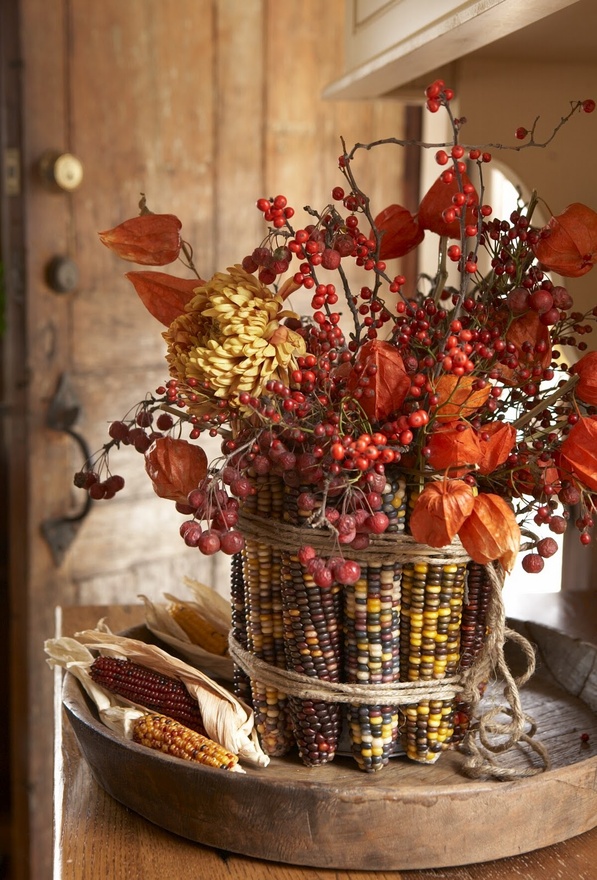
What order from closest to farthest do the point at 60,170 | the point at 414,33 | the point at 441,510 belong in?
the point at 441,510 → the point at 414,33 → the point at 60,170

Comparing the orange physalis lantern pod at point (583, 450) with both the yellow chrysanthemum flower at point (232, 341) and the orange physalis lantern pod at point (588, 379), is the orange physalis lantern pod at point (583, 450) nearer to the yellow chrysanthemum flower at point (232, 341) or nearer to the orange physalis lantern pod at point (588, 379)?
the orange physalis lantern pod at point (588, 379)

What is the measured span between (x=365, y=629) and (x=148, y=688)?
0.19 metres

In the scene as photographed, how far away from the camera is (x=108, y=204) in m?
1.63

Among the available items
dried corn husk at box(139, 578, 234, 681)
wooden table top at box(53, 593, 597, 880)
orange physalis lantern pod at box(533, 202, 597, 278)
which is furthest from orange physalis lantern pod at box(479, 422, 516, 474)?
dried corn husk at box(139, 578, 234, 681)

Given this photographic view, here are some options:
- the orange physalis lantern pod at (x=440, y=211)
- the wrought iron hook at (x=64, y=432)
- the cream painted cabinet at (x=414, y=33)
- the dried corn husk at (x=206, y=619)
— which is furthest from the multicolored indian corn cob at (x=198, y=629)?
the wrought iron hook at (x=64, y=432)

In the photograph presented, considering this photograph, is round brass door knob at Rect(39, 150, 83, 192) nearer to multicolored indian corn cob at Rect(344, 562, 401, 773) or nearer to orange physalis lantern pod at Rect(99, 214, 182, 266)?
orange physalis lantern pod at Rect(99, 214, 182, 266)

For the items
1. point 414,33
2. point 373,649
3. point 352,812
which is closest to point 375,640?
point 373,649

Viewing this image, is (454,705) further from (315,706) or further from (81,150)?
(81,150)

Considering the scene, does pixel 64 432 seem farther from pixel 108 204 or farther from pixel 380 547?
pixel 380 547

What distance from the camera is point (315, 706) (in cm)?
69

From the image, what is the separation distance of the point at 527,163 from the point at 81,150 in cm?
89

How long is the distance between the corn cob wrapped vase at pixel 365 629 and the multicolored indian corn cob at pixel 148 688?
5 cm

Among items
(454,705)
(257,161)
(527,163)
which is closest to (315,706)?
(454,705)

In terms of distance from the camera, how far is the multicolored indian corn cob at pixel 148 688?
74cm
